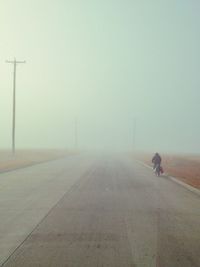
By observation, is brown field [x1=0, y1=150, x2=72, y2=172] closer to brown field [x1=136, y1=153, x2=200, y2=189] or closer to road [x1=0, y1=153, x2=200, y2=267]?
brown field [x1=136, y1=153, x2=200, y2=189]

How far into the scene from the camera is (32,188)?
22547 mm

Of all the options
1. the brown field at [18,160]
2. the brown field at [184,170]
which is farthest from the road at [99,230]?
the brown field at [18,160]

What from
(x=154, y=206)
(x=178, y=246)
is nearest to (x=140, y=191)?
(x=154, y=206)

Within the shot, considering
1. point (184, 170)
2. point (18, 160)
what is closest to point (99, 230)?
point (184, 170)

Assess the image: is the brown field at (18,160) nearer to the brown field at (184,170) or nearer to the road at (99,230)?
the brown field at (184,170)

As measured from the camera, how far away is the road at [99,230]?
8570 mm

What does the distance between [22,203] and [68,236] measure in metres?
6.31

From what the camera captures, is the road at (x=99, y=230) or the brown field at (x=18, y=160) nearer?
the road at (x=99, y=230)

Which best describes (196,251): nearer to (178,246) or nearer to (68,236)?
(178,246)

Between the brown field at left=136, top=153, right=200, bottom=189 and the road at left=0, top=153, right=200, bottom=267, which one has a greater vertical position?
the road at left=0, top=153, right=200, bottom=267

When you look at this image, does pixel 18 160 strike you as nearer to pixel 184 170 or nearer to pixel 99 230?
pixel 184 170

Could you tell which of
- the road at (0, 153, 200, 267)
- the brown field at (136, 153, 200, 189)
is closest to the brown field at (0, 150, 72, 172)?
the brown field at (136, 153, 200, 189)

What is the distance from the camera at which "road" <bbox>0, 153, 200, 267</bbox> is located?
857 cm

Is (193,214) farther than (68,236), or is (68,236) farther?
(193,214)
